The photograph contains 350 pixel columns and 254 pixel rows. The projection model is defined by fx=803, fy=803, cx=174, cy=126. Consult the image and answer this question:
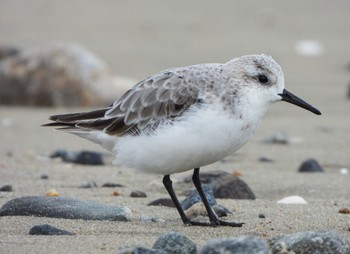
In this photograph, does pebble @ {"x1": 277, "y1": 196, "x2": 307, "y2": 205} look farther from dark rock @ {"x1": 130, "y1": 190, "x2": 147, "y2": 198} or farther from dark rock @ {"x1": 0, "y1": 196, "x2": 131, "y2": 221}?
dark rock @ {"x1": 0, "y1": 196, "x2": 131, "y2": 221}

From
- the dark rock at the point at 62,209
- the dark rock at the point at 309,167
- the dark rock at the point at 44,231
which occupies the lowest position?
the dark rock at the point at 309,167

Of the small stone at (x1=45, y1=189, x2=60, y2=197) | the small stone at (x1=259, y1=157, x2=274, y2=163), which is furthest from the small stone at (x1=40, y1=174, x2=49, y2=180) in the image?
the small stone at (x1=259, y1=157, x2=274, y2=163)

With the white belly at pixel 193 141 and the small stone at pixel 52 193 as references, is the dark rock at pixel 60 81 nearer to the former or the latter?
the small stone at pixel 52 193

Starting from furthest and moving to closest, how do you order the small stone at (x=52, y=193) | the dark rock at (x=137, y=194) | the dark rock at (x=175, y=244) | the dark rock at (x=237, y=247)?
1. the dark rock at (x=137, y=194)
2. the small stone at (x=52, y=193)
3. the dark rock at (x=175, y=244)
4. the dark rock at (x=237, y=247)

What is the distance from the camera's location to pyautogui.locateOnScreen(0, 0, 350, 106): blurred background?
498 inches

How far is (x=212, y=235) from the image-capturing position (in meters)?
4.63

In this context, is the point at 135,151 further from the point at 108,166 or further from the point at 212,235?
the point at 108,166

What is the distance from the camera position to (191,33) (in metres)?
14.5

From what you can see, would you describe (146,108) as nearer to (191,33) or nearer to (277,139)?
(277,139)

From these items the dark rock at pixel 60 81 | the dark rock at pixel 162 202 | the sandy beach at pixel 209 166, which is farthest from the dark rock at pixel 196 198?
the dark rock at pixel 60 81

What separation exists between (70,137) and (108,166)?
1.74m

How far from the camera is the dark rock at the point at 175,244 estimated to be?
3.93m

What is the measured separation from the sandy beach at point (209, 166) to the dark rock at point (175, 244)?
255mm

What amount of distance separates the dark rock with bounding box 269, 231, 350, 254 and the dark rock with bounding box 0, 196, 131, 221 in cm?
122
